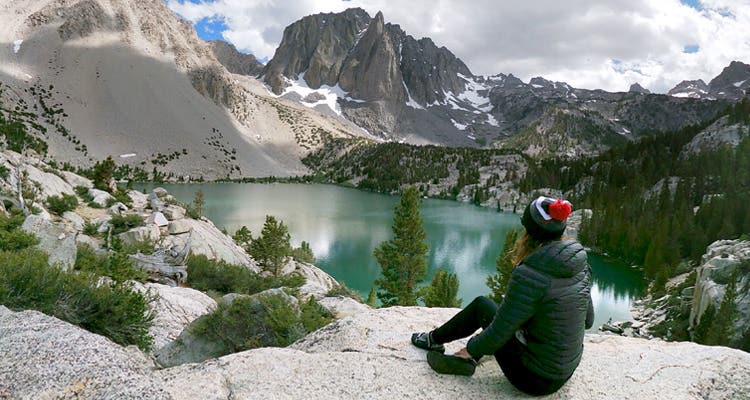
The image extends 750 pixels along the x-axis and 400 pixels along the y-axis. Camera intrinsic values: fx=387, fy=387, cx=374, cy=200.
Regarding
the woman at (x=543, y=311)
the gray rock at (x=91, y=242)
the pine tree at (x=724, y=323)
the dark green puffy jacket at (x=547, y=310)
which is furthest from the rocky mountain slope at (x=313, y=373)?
the pine tree at (x=724, y=323)

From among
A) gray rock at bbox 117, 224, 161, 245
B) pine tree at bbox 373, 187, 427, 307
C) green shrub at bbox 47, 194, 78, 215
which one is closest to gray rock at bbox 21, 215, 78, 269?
gray rock at bbox 117, 224, 161, 245

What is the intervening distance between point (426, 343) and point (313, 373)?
1.40 meters

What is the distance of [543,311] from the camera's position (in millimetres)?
3541

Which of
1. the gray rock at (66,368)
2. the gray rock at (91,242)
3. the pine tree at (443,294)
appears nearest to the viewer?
the gray rock at (66,368)

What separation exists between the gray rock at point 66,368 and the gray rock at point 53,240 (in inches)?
332

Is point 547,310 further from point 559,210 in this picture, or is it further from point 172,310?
point 172,310

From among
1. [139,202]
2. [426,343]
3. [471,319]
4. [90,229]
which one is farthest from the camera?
[139,202]

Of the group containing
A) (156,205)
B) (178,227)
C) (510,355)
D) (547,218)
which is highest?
(547,218)

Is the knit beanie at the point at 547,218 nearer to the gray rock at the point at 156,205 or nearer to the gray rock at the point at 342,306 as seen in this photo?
the gray rock at the point at 342,306

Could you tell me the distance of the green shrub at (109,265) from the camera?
9727mm

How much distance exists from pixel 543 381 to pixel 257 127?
545 feet

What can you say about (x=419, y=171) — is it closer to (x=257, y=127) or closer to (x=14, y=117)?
(x=257, y=127)

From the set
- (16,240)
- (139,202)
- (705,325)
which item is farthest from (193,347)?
(705,325)

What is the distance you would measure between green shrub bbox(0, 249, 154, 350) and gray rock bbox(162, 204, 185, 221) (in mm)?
16365
